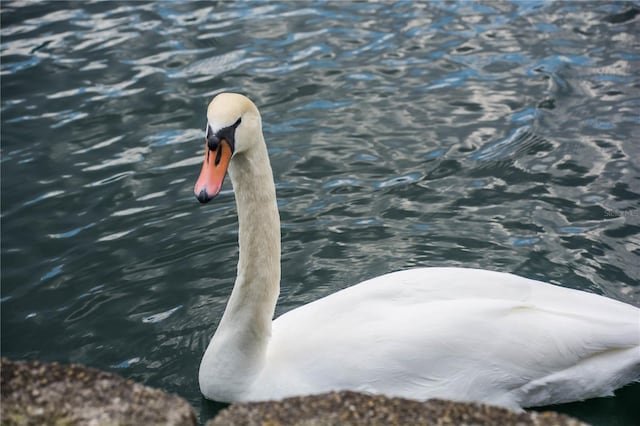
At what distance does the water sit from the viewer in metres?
6.56

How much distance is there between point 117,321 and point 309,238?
1735 mm

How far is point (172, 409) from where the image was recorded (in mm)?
3814

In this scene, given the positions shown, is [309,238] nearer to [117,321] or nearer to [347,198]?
[347,198]

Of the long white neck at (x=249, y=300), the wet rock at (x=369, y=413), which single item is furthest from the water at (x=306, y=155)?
the wet rock at (x=369, y=413)

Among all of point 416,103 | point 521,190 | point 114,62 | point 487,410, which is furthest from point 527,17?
point 487,410

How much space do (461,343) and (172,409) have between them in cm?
175

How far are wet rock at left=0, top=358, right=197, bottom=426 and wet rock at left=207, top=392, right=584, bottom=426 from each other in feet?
0.84

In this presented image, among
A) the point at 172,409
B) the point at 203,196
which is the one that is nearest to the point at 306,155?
the point at 203,196

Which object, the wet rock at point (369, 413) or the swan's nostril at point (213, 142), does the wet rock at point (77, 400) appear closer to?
the wet rock at point (369, 413)

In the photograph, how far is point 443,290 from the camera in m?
5.20

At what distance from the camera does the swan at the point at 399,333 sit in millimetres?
4816

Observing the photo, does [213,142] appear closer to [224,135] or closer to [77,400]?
[224,135]

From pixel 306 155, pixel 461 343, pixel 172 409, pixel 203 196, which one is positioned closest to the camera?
pixel 172 409

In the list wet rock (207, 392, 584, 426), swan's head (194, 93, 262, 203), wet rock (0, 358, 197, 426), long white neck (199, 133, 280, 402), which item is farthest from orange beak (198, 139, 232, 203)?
wet rock (207, 392, 584, 426)
